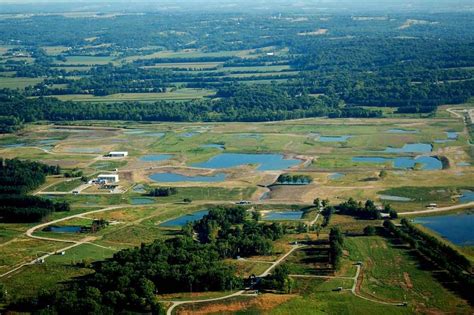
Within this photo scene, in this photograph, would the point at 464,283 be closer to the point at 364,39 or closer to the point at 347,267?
the point at 347,267

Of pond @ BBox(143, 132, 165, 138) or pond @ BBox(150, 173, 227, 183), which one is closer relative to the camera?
pond @ BBox(150, 173, 227, 183)

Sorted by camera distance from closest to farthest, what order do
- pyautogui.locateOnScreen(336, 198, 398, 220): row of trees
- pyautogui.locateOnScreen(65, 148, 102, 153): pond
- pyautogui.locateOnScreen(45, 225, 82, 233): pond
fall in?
pyautogui.locateOnScreen(45, 225, 82, 233): pond, pyautogui.locateOnScreen(336, 198, 398, 220): row of trees, pyautogui.locateOnScreen(65, 148, 102, 153): pond

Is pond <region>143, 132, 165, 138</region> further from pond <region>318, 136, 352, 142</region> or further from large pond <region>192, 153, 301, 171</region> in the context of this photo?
pond <region>318, 136, 352, 142</region>

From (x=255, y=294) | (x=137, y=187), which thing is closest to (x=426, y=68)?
(x=137, y=187)

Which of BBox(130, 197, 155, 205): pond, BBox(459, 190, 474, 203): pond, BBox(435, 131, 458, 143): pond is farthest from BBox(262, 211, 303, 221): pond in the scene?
BBox(435, 131, 458, 143): pond

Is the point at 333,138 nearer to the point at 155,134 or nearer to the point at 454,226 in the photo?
the point at 155,134
